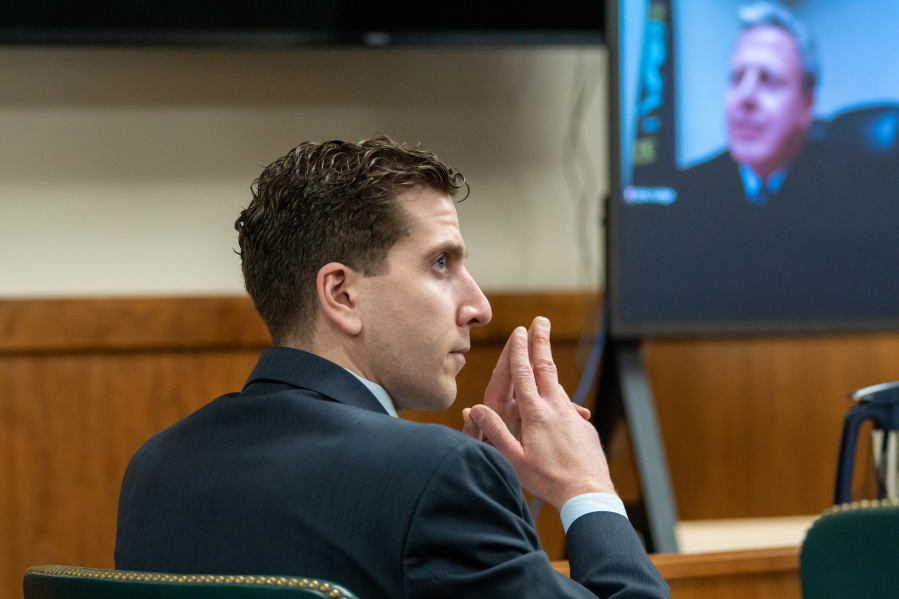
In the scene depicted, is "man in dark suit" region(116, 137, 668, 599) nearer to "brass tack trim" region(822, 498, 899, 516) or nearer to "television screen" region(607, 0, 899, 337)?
"brass tack trim" region(822, 498, 899, 516)

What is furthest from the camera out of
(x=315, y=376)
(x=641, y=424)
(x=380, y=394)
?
(x=641, y=424)

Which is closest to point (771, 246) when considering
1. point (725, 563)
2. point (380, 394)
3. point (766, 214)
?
point (766, 214)

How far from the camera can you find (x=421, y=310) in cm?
103

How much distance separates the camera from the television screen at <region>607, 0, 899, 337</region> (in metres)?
1.83

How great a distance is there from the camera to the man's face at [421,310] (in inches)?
39.9

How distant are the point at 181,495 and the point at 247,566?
12cm

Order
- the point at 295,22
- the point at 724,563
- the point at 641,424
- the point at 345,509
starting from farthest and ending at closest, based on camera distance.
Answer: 1. the point at 295,22
2. the point at 641,424
3. the point at 724,563
4. the point at 345,509

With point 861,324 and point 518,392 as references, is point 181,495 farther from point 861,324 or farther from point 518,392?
point 861,324

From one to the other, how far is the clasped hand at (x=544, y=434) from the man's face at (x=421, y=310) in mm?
71

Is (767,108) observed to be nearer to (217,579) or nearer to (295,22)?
(295,22)

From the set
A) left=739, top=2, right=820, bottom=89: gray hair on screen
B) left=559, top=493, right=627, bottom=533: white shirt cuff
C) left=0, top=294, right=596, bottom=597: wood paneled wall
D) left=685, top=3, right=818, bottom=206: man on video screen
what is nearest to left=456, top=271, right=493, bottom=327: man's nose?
left=559, top=493, right=627, bottom=533: white shirt cuff

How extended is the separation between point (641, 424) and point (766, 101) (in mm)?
762

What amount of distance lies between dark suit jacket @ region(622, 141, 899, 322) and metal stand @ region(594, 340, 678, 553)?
0.12m

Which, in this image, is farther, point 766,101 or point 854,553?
point 766,101
